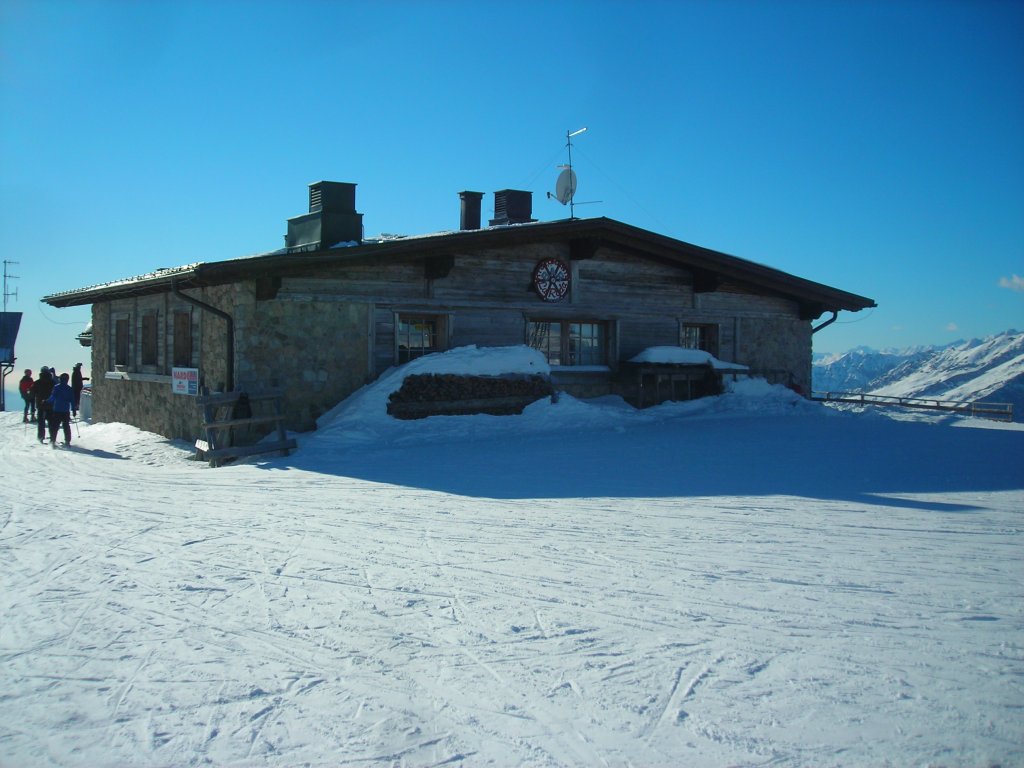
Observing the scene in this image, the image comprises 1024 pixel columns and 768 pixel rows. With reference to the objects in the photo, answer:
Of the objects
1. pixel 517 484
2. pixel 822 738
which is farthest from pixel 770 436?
pixel 822 738

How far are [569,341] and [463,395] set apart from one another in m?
3.86

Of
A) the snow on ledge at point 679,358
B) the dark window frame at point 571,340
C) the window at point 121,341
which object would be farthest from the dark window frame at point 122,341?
the snow on ledge at point 679,358

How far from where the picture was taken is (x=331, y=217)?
1587cm

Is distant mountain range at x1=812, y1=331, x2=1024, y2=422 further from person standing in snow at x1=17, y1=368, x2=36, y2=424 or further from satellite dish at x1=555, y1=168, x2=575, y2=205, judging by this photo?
person standing in snow at x1=17, y1=368, x2=36, y2=424

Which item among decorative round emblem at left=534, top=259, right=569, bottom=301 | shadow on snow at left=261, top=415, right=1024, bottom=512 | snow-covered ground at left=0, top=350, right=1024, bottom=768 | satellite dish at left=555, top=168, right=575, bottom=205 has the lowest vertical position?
snow-covered ground at left=0, top=350, right=1024, bottom=768

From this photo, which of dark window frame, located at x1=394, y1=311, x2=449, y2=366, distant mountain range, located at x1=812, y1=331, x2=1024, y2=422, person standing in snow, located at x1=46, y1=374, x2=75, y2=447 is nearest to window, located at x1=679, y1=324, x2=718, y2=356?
dark window frame, located at x1=394, y1=311, x2=449, y2=366

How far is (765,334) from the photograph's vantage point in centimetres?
2016

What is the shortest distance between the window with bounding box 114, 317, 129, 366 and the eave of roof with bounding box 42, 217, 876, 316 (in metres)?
0.63

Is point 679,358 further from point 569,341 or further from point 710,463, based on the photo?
point 710,463

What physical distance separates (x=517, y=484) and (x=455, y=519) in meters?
A: 2.16

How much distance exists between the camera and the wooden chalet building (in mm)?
13922

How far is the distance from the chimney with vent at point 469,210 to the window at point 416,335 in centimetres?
339

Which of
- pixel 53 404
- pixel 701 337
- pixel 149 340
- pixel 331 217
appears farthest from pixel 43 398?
pixel 701 337

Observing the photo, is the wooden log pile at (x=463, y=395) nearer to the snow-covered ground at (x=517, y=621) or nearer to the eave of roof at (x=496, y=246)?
the eave of roof at (x=496, y=246)
